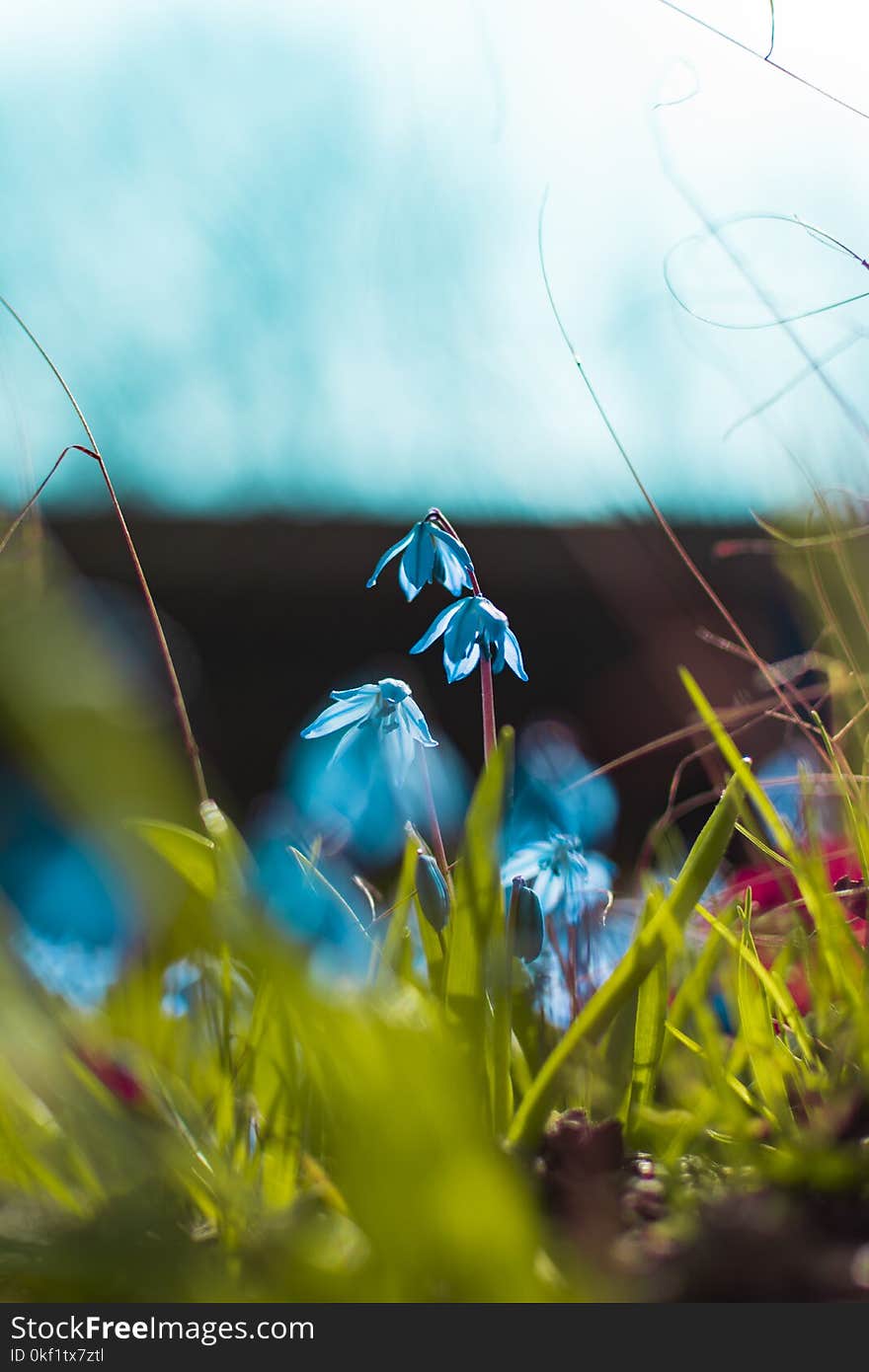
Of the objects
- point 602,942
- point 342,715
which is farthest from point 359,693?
point 602,942

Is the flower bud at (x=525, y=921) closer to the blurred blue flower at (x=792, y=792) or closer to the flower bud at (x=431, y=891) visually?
the flower bud at (x=431, y=891)

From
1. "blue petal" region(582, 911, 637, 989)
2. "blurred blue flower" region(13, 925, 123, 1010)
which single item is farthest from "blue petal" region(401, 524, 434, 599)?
"blurred blue flower" region(13, 925, 123, 1010)

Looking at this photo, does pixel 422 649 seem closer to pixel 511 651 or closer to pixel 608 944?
pixel 511 651

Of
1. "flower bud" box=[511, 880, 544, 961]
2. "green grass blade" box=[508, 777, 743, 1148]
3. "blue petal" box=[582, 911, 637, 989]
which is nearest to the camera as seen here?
"green grass blade" box=[508, 777, 743, 1148]

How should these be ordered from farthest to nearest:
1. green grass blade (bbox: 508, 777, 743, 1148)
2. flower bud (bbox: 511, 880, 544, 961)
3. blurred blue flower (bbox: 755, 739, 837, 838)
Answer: blurred blue flower (bbox: 755, 739, 837, 838) → flower bud (bbox: 511, 880, 544, 961) → green grass blade (bbox: 508, 777, 743, 1148)

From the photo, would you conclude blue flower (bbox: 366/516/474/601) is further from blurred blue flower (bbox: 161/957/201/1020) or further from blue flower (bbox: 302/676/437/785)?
blurred blue flower (bbox: 161/957/201/1020)

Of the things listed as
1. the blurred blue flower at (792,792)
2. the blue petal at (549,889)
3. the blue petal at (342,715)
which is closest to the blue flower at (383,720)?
the blue petal at (342,715)

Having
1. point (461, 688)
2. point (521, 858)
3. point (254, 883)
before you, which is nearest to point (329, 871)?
point (521, 858)
